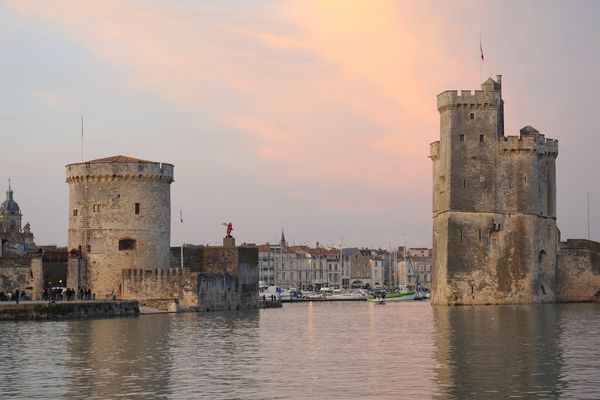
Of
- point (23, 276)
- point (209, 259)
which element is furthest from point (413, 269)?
point (23, 276)

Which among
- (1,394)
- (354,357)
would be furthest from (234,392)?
(354,357)

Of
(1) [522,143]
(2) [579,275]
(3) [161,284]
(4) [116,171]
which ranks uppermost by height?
(1) [522,143]

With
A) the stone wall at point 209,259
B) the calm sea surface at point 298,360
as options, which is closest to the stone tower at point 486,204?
the stone wall at point 209,259

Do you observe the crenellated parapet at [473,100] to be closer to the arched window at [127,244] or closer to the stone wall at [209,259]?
the stone wall at [209,259]

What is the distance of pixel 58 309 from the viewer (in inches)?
1790

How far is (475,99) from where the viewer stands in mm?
63469

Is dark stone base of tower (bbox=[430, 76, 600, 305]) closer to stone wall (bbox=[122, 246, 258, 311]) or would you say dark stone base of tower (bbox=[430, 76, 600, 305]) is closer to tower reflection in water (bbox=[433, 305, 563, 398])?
stone wall (bbox=[122, 246, 258, 311])

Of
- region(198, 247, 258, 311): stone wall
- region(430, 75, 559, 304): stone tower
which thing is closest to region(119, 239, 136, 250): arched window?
region(198, 247, 258, 311): stone wall

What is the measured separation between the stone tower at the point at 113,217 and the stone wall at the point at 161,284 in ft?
4.39

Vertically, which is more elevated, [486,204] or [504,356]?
[486,204]

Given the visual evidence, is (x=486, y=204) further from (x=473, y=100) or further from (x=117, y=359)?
(x=117, y=359)

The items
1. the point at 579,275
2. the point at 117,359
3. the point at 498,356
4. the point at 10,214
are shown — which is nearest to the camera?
the point at 117,359

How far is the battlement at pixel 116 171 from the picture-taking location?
54.4m

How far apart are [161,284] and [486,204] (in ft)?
69.8
